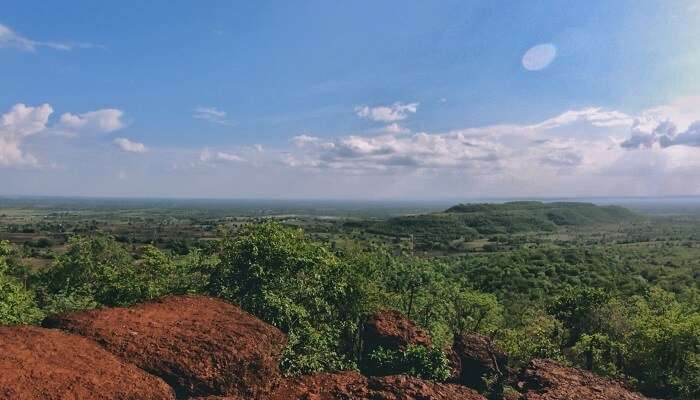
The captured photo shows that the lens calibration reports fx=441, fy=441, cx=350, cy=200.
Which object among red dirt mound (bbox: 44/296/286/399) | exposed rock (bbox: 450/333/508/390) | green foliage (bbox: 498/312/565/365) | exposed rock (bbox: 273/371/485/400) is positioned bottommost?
green foliage (bbox: 498/312/565/365)

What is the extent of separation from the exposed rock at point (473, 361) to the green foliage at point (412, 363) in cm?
171

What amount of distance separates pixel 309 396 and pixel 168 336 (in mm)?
5263

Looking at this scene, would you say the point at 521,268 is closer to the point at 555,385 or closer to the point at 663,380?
the point at 663,380

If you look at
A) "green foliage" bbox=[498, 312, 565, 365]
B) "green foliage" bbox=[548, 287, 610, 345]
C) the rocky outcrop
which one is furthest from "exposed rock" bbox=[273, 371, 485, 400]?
"green foliage" bbox=[548, 287, 610, 345]

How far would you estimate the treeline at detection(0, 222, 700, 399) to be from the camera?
19.4m

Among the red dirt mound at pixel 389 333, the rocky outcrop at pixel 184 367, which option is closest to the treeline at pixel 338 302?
the red dirt mound at pixel 389 333

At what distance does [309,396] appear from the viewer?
14.0m

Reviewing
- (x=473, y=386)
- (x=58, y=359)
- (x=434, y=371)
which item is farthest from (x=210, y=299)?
(x=473, y=386)

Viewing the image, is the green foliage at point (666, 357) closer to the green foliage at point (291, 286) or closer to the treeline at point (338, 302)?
the treeline at point (338, 302)

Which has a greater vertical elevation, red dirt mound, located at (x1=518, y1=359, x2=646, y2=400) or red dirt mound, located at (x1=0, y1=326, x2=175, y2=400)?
red dirt mound, located at (x1=0, y1=326, x2=175, y2=400)

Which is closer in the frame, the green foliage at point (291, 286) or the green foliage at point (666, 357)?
the green foliage at point (291, 286)

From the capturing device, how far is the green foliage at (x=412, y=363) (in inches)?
716

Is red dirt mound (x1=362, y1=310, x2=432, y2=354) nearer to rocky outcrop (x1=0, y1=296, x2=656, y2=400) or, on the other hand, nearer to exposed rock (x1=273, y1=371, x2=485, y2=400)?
rocky outcrop (x1=0, y1=296, x2=656, y2=400)

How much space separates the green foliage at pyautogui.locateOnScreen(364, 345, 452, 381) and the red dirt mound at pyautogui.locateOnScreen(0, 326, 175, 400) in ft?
29.1
